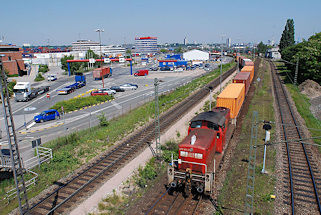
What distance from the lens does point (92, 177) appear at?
1788 cm

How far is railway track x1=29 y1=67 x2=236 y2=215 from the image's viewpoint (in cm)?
1466

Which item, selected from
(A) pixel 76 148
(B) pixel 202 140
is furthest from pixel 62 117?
(B) pixel 202 140

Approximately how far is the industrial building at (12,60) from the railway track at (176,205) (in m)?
80.4

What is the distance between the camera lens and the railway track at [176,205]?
43.8 feet

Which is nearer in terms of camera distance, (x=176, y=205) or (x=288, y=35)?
(x=176, y=205)

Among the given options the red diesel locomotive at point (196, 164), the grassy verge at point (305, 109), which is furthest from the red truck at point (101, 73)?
the red diesel locomotive at point (196, 164)

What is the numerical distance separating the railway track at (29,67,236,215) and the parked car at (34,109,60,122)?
1598 cm

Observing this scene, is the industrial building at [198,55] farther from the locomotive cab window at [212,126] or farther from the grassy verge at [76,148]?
the locomotive cab window at [212,126]

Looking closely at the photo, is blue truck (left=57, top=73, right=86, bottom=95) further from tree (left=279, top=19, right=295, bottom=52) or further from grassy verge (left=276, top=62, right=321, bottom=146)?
tree (left=279, top=19, right=295, bottom=52)

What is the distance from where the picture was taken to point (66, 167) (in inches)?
768

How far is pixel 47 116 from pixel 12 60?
5653cm

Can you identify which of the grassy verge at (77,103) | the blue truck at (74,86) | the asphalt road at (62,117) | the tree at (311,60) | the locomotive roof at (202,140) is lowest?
the asphalt road at (62,117)

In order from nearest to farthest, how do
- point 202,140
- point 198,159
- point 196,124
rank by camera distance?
point 198,159, point 202,140, point 196,124

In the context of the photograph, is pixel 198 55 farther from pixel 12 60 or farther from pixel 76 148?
pixel 76 148
